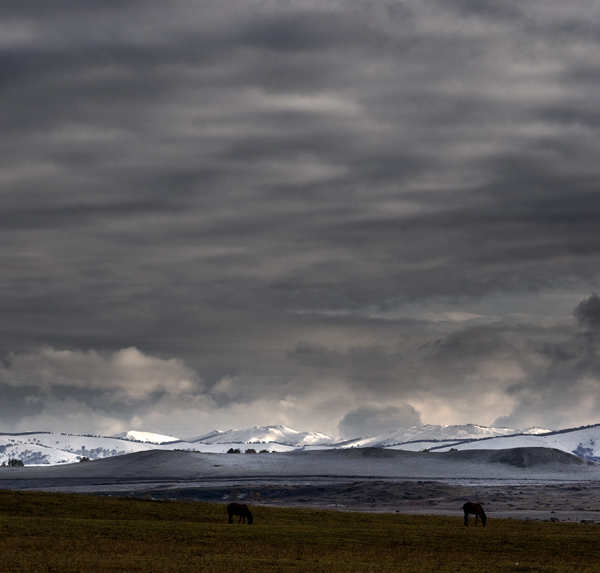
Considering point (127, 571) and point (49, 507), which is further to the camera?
point (49, 507)

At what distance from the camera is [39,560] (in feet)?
154

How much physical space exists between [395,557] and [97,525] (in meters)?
26.4

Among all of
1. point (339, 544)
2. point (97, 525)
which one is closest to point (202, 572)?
point (339, 544)

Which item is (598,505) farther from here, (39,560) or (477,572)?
(39,560)

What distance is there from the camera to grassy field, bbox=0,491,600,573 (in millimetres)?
48312

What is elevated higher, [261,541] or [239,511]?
[239,511]

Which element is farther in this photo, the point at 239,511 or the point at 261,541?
the point at 239,511

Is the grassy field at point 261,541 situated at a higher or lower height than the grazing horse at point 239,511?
lower

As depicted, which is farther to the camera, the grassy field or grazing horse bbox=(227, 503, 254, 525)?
grazing horse bbox=(227, 503, 254, 525)

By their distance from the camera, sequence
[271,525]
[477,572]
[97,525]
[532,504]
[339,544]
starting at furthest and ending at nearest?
[532,504], [271,525], [97,525], [339,544], [477,572]

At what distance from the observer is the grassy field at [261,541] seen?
48312 millimetres

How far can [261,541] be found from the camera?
62906 mm

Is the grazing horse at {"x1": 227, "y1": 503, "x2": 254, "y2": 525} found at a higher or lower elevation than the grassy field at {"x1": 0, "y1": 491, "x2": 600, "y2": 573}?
higher

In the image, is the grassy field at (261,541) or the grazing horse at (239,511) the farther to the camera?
the grazing horse at (239,511)
